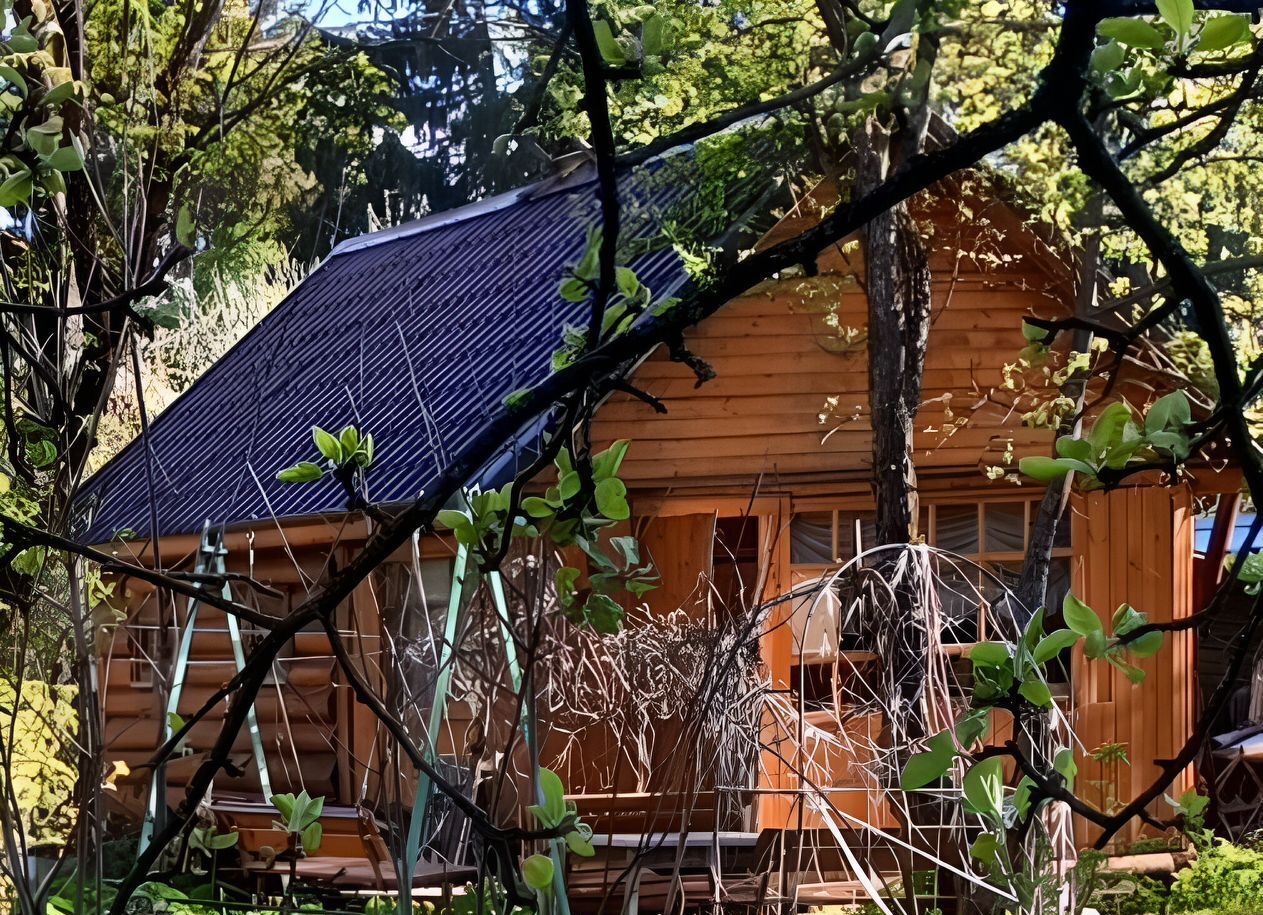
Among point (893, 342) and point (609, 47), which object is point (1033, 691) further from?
point (893, 342)

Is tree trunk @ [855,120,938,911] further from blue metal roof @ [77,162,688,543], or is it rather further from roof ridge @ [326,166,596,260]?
roof ridge @ [326,166,596,260]

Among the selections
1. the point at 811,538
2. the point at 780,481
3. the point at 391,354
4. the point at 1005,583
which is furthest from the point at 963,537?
the point at 391,354

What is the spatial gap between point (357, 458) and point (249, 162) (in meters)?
5.82

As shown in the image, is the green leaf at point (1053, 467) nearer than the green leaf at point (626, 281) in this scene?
Yes

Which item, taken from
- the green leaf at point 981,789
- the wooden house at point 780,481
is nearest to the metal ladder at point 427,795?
the green leaf at point 981,789

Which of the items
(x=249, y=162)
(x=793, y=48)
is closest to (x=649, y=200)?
(x=793, y=48)

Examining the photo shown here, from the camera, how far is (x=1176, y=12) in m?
0.72

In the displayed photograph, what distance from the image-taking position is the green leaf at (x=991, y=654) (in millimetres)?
795

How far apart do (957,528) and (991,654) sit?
682 centimetres

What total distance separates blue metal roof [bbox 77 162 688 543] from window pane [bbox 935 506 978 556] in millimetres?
2074

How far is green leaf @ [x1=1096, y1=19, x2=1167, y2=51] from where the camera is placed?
74cm

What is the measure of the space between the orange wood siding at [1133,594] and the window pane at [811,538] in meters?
1.33

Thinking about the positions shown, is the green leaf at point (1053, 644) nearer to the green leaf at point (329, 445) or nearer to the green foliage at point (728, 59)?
the green leaf at point (329, 445)

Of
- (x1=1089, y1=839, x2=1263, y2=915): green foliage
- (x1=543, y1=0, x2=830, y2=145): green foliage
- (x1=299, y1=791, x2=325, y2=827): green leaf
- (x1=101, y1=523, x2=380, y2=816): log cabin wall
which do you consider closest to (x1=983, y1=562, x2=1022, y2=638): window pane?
(x1=1089, y1=839, x2=1263, y2=915): green foliage
